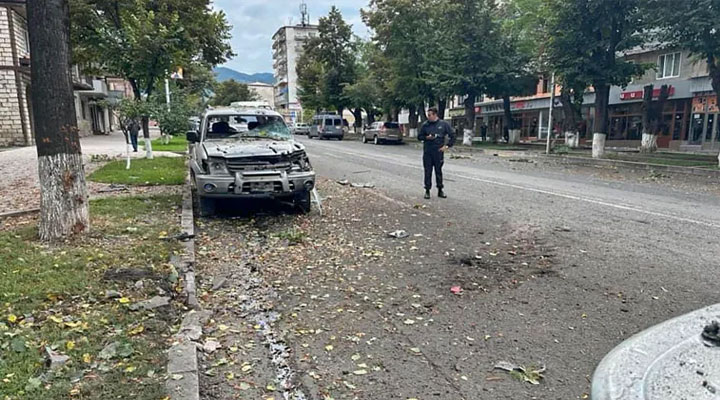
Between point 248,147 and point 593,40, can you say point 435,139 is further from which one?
point 593,40

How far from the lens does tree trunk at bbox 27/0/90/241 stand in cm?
575

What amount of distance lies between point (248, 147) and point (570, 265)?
520 cm

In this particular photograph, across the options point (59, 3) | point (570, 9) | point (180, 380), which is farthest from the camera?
point (570, 9)

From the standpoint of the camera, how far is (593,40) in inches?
795

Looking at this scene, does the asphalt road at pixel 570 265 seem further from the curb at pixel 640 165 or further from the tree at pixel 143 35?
the tree at pixel 143 35

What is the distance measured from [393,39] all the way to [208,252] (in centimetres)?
3133

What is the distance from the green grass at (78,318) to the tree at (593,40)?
19.2m

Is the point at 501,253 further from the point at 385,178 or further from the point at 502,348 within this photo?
the point at 385,178

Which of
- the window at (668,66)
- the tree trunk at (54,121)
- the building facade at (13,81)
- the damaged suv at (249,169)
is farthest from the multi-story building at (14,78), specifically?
the window at (668,66)

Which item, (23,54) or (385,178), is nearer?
(385,178)

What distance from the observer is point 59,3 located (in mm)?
5836

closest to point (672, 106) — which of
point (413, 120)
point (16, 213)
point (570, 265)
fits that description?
point (413, 120)

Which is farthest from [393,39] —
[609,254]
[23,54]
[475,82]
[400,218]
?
[609,254]

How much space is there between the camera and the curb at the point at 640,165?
15.6 metres
